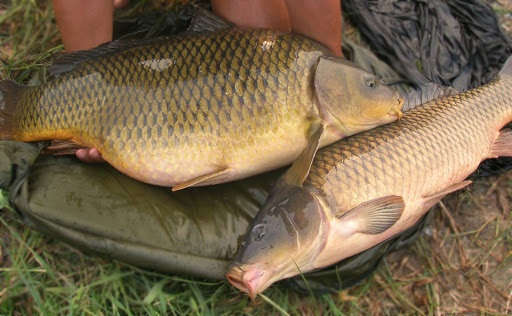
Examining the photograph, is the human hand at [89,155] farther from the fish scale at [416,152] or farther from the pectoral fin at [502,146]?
the pectoral fin at [502,146]

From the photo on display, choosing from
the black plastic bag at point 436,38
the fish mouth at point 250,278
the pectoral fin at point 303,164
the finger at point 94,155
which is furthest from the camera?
the black plastic bag at point 436,38

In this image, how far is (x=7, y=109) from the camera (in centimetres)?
204

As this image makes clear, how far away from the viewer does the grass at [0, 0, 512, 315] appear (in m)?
1.96

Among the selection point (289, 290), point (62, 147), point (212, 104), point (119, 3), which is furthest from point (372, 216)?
point (119, 3)

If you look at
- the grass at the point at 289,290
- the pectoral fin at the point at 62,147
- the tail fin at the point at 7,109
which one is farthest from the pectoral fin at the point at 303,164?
the tail fin at the point at 7,109

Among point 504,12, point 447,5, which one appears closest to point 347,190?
point 447,5

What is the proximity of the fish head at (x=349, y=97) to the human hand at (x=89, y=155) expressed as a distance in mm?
949

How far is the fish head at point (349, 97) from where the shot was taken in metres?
1.81

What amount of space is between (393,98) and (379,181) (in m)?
0.35

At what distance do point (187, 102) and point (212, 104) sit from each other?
0.10 meters

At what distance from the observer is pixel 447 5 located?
8.82 ft

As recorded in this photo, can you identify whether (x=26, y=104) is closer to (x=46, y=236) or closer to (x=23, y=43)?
(x=46, y=236)

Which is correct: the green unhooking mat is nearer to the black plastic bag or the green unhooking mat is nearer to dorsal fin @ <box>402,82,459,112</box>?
dorsal fin @ <box>402,82,459,112</box>

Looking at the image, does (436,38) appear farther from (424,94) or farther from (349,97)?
(349,97)
